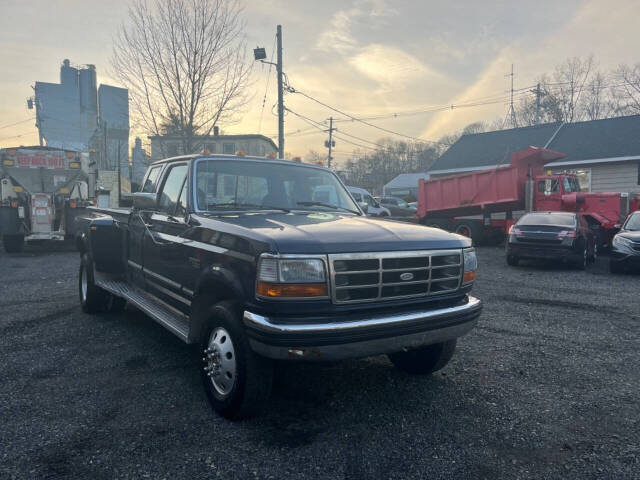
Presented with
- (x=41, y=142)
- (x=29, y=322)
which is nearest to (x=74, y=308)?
(x=29, y=322)

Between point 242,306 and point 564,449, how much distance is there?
2.32m

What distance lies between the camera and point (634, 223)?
10625mm

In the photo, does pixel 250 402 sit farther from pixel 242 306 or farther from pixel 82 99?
pixel 82 99

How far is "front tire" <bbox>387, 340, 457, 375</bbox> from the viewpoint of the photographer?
397 cm

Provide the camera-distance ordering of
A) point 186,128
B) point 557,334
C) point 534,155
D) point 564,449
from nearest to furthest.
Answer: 1. point 564,449
2. point 557,334
3. point 534,155
4. point 186,128

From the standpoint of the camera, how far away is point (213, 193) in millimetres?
4074

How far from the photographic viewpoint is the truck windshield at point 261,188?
4.07 m

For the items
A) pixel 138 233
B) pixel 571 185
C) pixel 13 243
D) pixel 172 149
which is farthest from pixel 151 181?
pixel 172 149

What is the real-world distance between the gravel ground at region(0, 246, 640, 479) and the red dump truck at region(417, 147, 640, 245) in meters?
10.1

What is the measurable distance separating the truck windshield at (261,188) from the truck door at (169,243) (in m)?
0.24

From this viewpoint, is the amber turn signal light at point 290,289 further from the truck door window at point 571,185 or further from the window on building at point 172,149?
the window on building at point 172,149

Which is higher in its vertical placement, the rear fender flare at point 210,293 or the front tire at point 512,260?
the rear fender flare at point 210,293

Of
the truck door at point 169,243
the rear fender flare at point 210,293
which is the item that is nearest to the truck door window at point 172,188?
the truck door at point 169,243

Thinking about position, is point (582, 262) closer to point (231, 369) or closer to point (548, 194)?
point (548, 194)
